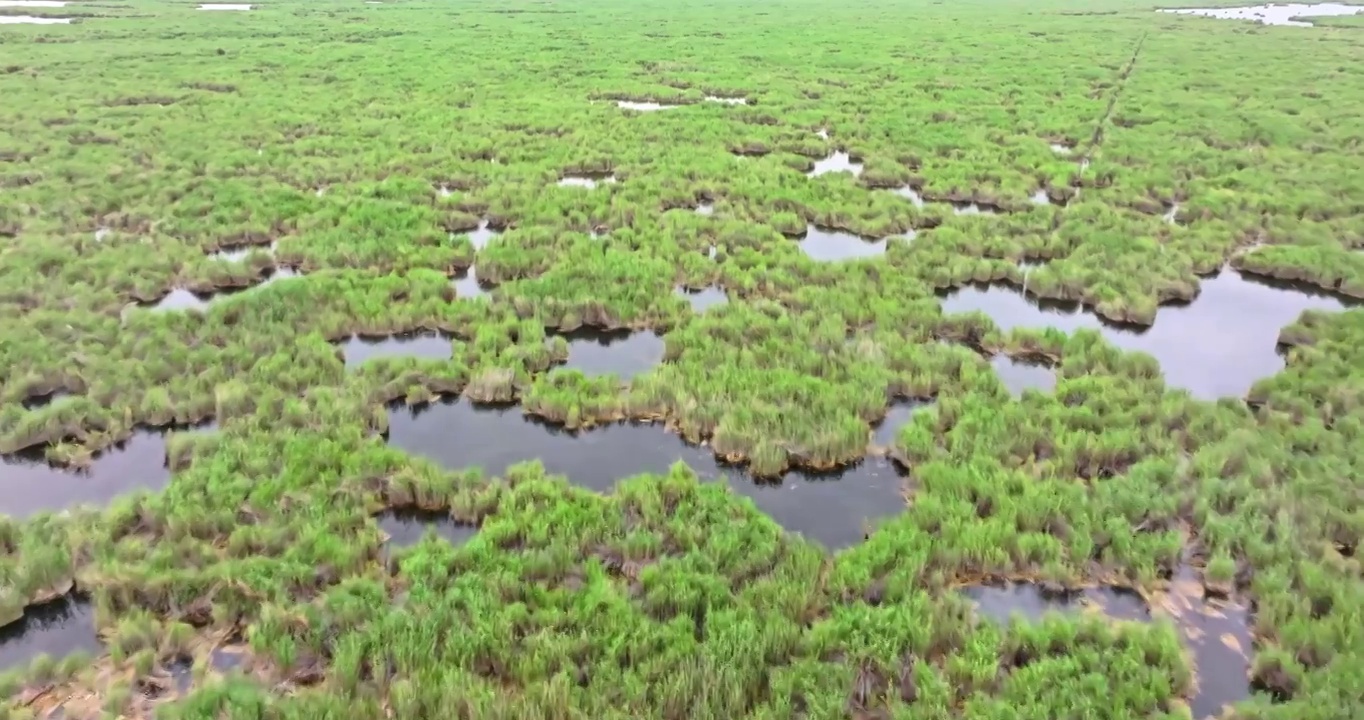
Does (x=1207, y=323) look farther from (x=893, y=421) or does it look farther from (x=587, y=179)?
(x=587, y=179)

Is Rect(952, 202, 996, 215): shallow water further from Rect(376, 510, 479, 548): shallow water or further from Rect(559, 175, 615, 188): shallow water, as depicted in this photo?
Rect(376, 510, 479, 548): shallow water

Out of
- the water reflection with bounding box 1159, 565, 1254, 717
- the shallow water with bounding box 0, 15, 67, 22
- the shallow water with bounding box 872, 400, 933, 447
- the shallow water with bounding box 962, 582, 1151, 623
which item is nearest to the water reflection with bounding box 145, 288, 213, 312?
the shallow water with bounding box 872, 400, 933, 447

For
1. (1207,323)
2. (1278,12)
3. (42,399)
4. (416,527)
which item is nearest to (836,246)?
(1207,323)

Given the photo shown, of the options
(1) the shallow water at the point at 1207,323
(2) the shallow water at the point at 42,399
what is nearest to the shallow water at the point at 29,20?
(2) the shallow water at the point at 42,399

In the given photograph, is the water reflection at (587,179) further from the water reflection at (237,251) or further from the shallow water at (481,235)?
the water reflection at (237,251)

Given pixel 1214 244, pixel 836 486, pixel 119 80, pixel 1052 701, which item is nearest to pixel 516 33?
pixel 119 80

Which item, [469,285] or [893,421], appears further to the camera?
[469,285]
